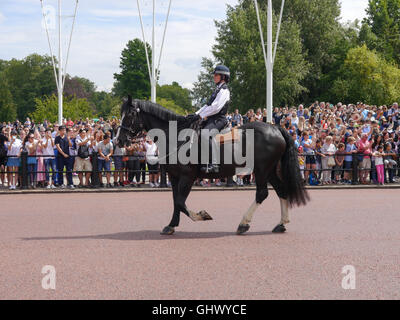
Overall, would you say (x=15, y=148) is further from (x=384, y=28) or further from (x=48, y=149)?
(x=384, y=28)

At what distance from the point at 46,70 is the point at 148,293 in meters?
105

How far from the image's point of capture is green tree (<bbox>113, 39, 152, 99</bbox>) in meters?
89.3

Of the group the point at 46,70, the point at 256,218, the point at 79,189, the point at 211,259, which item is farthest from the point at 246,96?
the point at 46,70

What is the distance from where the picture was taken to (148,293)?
545 centimetres

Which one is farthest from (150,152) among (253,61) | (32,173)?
(253,61)

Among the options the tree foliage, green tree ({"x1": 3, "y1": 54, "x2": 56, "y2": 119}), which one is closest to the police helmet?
the tree foliage

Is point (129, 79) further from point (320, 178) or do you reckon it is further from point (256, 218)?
point (256, 218)

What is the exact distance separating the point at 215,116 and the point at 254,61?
1715 inches

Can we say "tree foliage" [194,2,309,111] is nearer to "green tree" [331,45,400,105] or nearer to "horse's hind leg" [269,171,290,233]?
"green tree" [331,45,400,105]

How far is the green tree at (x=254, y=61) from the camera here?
51.6m

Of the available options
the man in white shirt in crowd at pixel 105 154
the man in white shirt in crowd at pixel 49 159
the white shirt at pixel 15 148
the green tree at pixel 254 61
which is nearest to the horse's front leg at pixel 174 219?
the man in white shirt in crowd at pixel 105 154

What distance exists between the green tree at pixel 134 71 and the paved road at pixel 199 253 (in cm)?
7762

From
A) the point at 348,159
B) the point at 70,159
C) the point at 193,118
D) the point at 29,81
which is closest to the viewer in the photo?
the point at 193,118

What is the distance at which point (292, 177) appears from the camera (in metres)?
9.48
